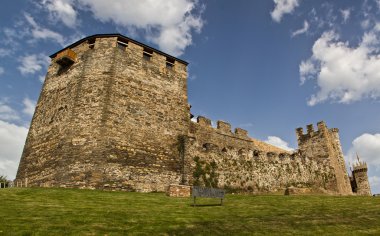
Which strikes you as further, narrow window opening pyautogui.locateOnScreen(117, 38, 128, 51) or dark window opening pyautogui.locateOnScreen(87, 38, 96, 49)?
dark window opening pyautogui.locateOnScreen(87, 38, 96, 49)

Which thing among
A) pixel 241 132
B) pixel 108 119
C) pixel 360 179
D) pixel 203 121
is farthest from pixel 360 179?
pixel 108 119

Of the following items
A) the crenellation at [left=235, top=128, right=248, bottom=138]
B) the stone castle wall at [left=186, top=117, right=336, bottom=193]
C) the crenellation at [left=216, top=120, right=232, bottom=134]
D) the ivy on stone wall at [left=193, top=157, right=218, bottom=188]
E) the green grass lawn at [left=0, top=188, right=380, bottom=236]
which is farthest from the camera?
the crenellation at [left=235, top=128, right=248, bottom=138]

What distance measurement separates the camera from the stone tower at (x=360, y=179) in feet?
107

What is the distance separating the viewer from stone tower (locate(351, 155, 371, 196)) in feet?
107

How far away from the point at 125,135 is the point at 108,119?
55.9 inches

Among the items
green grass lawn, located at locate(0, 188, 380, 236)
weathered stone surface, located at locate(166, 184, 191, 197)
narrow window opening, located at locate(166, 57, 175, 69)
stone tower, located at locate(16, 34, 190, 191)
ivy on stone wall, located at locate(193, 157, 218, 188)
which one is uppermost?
narrow window opening, located at locate(166, 57, 175, 69)

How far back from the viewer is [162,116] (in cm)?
2159

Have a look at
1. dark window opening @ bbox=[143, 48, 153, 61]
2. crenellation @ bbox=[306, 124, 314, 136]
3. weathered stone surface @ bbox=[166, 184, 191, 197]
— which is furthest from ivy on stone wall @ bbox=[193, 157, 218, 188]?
crenellation @ bbox=[306, 124, 314, 136]

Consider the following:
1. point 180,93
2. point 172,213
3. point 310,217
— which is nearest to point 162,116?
point 180,93

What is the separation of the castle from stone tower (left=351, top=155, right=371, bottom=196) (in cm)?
1027

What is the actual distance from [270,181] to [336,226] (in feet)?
46.2

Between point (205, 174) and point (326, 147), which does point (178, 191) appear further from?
point (326, 147)

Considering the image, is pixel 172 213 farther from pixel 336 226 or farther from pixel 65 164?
pixel 65 164

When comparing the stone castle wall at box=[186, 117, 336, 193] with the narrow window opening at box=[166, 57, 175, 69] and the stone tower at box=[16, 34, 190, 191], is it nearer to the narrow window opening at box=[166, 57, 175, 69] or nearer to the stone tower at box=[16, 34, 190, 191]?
the stone tower at box=[16, 34, 190, 191]
